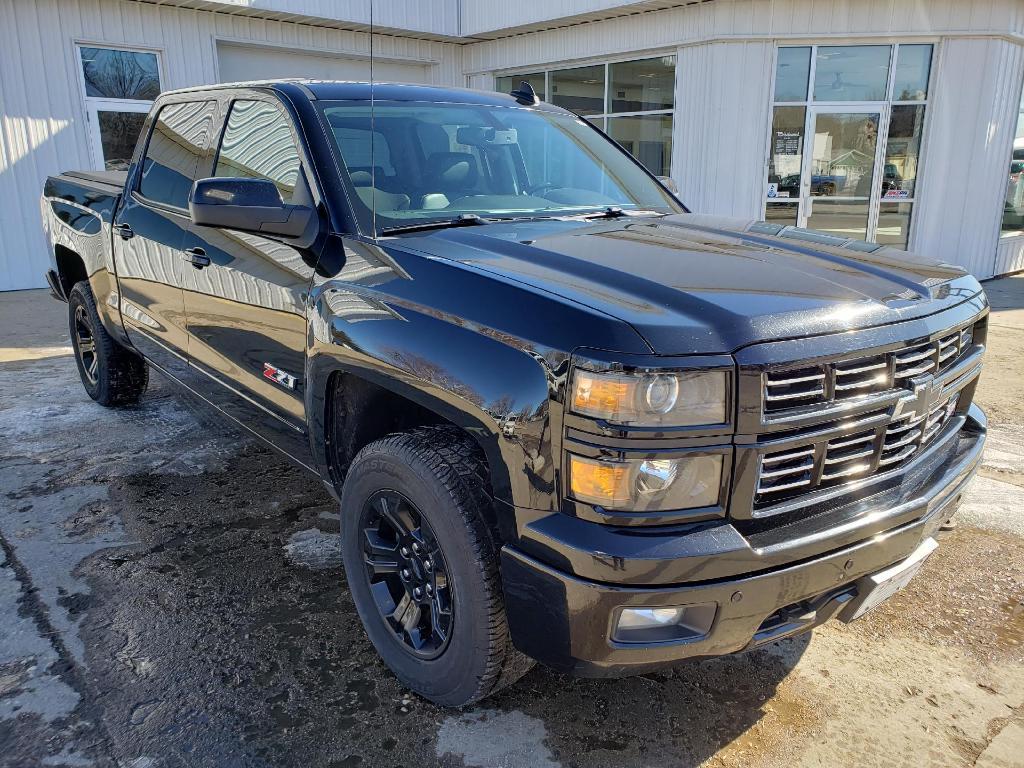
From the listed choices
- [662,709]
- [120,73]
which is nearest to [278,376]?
[662,709]

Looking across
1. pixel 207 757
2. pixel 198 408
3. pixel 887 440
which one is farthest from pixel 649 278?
pixel 198 408

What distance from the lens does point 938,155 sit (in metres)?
10.9

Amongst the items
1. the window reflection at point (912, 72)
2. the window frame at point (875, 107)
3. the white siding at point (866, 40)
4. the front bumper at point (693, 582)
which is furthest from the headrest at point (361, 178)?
the window reflection at point (912, 72)

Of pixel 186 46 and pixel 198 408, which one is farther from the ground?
pixel 186 46

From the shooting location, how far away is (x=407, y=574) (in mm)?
2475

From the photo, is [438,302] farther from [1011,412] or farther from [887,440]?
[1011,412]

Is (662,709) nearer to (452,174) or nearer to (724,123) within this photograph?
(452,174)

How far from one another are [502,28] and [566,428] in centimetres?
1260

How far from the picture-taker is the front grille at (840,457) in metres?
1.98

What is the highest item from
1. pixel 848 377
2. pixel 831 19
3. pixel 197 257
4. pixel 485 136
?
pixel 831 19

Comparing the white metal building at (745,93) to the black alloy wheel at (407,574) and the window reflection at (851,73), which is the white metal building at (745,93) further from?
the black alloy wheel at (407,574)

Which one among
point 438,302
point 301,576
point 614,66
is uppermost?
point 614,66

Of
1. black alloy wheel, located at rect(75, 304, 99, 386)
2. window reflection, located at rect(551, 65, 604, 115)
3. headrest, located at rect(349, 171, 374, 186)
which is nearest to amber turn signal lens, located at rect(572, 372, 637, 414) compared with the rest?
headrest, located at rect(349, 171, 374, 186)

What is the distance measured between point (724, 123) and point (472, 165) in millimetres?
8850
